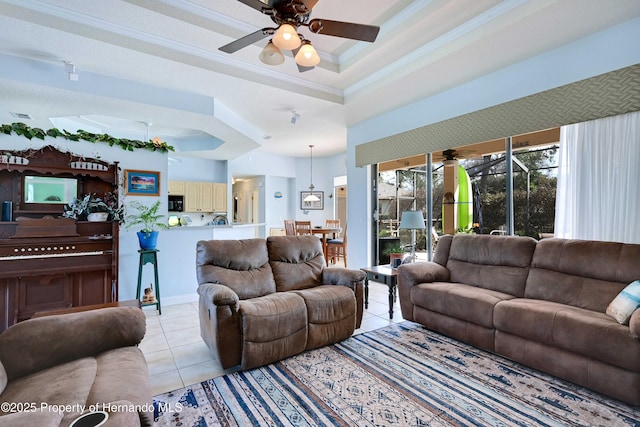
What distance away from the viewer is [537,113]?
3.17 metres

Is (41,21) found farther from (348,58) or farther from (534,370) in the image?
(534,370)

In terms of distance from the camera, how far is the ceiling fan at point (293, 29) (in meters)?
2.00

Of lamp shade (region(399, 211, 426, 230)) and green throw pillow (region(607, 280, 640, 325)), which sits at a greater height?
lamp shade (region(399, 211, 426, 230))

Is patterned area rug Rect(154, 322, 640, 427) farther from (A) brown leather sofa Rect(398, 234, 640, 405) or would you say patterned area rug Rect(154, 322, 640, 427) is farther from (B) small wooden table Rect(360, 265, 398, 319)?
(B) small wooden table Rect(360, 265, 398, 319)

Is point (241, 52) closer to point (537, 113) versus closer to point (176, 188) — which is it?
point (537, 113)

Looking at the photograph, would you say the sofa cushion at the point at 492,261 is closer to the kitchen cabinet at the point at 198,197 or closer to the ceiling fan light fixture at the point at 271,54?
the ceiling fan light fixture at the point at 271,54

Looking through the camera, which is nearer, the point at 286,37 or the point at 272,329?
the point at 286,37

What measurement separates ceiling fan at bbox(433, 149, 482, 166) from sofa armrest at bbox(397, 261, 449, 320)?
173cm

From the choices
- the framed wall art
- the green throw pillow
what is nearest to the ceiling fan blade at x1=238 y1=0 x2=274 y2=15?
the green throw pillow

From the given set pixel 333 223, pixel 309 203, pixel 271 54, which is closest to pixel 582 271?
pixel 271 54

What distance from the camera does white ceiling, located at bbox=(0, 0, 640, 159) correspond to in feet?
8.52

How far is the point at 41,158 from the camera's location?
3160 millimetres

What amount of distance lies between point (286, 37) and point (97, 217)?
2.90m

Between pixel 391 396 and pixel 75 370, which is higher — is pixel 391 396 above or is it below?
below
